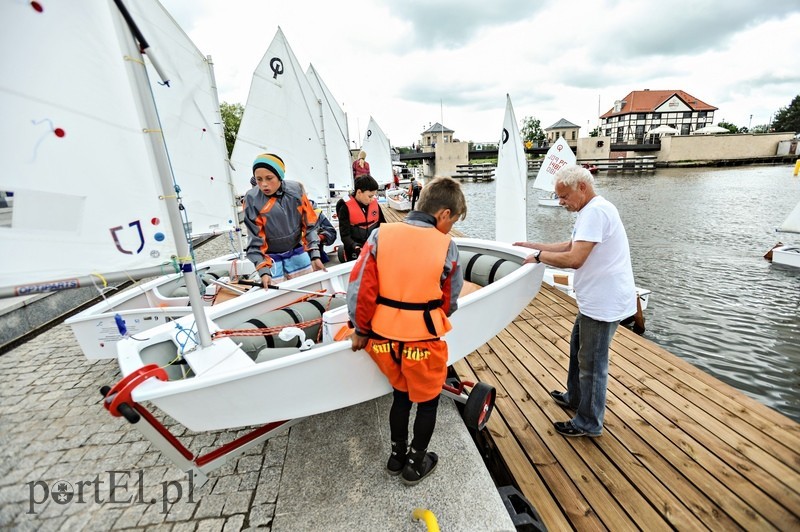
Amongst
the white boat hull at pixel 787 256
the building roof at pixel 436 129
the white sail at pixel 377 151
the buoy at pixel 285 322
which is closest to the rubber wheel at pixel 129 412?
the buoy at pixel 285 322

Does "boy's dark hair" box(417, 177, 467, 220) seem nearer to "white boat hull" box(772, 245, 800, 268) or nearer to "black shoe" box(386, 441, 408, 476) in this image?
"black shoe" box(386, 441, 408, 476)

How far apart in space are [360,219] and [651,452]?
3.68 metres

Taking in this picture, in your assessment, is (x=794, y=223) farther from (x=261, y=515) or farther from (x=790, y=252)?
(x=261, y=515)

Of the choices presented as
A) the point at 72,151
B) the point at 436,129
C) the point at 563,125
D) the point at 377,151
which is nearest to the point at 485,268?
the point at 72,151

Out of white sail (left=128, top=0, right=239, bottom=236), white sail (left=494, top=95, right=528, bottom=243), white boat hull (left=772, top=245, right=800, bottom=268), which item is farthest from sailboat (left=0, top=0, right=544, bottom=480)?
white boat hull (left=772, top=245, right=800, bottom=268)

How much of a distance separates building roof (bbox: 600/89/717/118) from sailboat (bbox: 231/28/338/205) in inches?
3082

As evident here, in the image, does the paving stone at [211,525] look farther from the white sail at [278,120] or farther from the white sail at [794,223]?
the white sail at [794,223]

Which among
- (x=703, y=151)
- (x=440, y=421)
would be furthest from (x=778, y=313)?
(x=703, y=151)

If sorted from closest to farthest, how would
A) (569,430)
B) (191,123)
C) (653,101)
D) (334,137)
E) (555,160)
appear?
1. (569,430)
2. (191,123)
3. (334,137)
4. (555,160)
5. (653,101)

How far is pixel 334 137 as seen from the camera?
10.2 meters

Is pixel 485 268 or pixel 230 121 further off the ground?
pixel 230 121

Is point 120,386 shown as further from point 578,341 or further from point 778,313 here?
point 778,313

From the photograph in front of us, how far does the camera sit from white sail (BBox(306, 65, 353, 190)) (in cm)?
1004

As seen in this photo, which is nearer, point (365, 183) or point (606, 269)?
point (606, 269)
